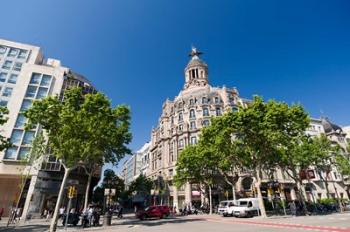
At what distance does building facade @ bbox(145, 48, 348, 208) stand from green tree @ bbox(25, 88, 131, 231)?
3290cm

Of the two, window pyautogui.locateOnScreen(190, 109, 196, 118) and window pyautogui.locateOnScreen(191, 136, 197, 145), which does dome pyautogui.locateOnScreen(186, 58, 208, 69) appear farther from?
window pyautogui.locateOnScreen(191, 136, 197, 145)

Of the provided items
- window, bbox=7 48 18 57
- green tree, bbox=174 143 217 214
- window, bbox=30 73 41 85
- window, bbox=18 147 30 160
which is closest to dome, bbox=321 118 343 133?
green tree, bbox=174 143 217 214

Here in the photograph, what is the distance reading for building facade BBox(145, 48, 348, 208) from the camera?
49.9m

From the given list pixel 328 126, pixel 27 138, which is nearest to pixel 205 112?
pixel 328 126

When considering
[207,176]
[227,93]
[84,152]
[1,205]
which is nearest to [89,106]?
[84,152]

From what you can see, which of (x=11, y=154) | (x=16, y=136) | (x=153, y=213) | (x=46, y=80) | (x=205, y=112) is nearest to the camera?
(x=153, y=213)

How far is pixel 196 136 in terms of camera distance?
182 ft

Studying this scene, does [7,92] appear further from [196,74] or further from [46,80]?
[196,74]

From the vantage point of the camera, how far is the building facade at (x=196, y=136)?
49938mm

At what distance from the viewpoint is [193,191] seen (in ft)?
164

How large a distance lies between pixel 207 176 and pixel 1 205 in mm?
33572

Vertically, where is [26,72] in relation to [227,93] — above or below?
below

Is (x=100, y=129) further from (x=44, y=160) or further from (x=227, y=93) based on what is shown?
(x=227, y=93)

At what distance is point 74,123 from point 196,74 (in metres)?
57.2
